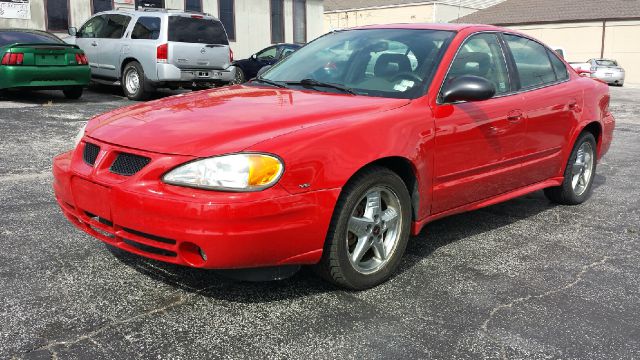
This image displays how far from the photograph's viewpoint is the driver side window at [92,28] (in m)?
13.3

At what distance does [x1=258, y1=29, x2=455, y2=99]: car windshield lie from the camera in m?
3.93

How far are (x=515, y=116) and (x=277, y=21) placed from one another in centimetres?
1998

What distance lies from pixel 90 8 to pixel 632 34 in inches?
1111

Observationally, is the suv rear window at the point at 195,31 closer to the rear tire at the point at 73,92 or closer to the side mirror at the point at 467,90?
the rear tire at the point at 73,92

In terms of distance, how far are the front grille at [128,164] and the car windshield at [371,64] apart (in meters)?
1.41

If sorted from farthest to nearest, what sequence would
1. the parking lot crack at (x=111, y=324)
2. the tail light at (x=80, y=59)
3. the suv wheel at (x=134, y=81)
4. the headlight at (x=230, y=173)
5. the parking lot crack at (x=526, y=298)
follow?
the suv wheel at (x=134, y=81) < the tail light at (x=80, y=59) < the parking lot crack at (x=526, y=298) < the headlight at (x=230, y=173) < the parking lot crack at (x=111, y=324)

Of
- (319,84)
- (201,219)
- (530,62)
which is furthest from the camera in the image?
(530,62)

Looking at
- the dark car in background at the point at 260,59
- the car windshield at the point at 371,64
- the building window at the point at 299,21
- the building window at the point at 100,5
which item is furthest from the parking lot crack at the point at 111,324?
the building window at the point at 299,21

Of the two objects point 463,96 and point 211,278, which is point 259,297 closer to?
point 211,278

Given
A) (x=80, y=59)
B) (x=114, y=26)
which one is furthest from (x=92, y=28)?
(x=80, y=59)

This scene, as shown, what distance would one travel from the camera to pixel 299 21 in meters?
24.3

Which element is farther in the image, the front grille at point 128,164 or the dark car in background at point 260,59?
the dark car in background at point 260,59

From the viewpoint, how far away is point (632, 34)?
1312 inches

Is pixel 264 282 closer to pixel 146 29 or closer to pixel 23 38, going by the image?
pixel 23 38
